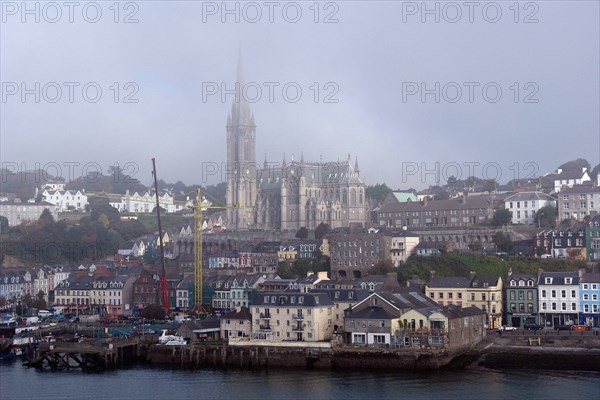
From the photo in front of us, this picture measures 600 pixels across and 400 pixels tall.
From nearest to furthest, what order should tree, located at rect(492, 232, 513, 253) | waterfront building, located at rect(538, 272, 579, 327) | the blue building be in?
the blue building
waterfront building, located at rect(538, 272, 579, 327)
tree, located at rect(492, 232, 513, 253)

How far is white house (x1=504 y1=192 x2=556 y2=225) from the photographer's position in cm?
6249

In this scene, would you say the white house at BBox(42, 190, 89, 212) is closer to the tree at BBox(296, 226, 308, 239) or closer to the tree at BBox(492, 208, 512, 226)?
the tree at BBox(296, 226, 308, 239)

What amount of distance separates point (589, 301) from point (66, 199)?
69.5 metres

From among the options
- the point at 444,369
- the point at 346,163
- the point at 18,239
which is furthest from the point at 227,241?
the point at 444,369

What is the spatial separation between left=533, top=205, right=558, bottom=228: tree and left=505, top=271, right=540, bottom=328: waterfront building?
16.3 metres

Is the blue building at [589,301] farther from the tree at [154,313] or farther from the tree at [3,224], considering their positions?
the tree at [3,224]

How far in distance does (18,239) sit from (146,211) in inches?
1099

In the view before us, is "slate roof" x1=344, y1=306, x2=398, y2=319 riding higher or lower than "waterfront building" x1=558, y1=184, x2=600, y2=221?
lower

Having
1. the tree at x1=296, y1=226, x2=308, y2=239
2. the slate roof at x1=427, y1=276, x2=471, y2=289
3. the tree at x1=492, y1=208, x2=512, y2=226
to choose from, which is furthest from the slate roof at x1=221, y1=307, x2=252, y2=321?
the tree at x1=296, y1=226, x2=308, y2=239

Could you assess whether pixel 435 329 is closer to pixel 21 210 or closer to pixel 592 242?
pixel 592 242

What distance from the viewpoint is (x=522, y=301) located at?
4325 cm

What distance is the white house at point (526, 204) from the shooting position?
62.5 meters

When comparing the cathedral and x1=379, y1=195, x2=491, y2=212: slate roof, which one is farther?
the cathedral

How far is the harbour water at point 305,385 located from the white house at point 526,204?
28558mm
